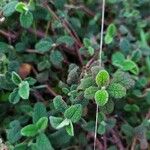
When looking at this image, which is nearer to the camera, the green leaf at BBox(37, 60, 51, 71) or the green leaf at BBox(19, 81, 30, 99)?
the green leaf at BBox(19, 81, 30, 99)

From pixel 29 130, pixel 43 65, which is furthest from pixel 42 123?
pixel 43 65

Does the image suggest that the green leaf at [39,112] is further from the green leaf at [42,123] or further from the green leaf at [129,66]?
the green leaf at [129,66]

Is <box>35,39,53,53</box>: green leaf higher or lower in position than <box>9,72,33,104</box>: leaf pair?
higher

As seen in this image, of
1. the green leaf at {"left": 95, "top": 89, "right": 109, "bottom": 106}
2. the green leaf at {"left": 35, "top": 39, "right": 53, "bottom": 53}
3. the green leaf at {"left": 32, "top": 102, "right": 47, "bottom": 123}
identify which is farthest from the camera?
the green leaf at {"left": 35, "top": 39, "right": 53, "bottom": 53}

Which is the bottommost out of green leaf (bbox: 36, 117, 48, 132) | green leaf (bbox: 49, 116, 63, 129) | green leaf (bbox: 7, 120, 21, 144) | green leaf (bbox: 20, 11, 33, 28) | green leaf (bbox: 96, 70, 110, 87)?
green leaf (bbox: 7, 120, 21, 144)

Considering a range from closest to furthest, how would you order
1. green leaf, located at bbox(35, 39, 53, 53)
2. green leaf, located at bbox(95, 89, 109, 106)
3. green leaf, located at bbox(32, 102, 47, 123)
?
green leaf, located at bbox(95, 89, 109, 106)
green leaf, located at bbox(32, 102, 47, 123)
green leaf, located at bbox(35, 39, 53, 53)

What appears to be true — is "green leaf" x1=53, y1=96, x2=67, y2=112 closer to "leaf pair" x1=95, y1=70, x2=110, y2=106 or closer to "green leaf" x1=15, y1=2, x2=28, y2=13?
"leaf pair" x1=95, y1=70, x2=110, y2=106

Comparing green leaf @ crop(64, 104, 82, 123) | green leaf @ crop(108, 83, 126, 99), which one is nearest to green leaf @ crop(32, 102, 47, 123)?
green leaf @ crop(64, 104, 82, 123)
